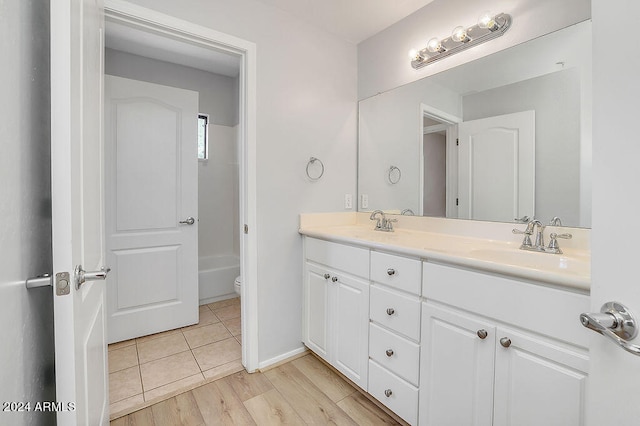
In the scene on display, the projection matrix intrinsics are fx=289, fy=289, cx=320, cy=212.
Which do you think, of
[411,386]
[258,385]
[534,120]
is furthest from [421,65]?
[258,385]

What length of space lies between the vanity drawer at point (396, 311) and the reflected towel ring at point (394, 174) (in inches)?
35.7

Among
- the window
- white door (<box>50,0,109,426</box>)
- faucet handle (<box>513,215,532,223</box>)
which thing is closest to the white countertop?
faucet handle (<box>513,215,532,223</box>)

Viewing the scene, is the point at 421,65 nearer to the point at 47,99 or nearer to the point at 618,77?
the point at 618,77

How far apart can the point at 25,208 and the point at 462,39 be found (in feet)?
6.55

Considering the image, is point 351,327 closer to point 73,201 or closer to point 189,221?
point 73,201

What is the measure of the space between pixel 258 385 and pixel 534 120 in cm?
206

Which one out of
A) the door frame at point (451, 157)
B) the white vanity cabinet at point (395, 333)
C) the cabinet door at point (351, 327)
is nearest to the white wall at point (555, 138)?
the door frame at point (451, 157)

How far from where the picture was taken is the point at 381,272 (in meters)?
1.42

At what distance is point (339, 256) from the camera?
5.49 feet

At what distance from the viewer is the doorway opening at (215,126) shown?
5.37ft

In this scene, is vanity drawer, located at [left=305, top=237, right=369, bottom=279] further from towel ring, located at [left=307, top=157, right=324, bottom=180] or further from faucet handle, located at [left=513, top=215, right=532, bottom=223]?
faucet handle, located at [left=513, top=215, right=532, bottom=223]

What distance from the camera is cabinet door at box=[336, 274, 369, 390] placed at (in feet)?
4.99

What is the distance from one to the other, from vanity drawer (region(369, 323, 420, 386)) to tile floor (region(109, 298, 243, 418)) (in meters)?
0.95

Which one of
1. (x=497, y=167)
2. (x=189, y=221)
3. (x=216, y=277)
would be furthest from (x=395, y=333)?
(x=216, y=277)
